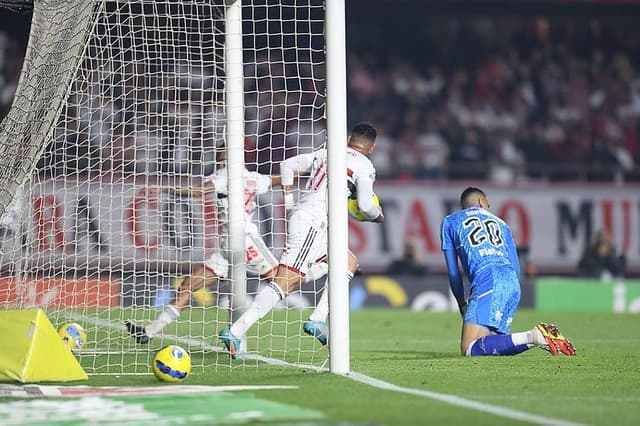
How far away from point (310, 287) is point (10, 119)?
435 inches

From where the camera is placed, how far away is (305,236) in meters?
10.3

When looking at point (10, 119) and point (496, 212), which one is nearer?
point (10, 119)

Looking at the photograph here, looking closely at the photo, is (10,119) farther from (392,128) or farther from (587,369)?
(392,128)

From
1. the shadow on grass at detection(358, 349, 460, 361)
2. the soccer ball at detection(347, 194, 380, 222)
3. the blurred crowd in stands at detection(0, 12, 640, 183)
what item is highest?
the blurred crowd in stands at detection(0, 12, 640, 183)

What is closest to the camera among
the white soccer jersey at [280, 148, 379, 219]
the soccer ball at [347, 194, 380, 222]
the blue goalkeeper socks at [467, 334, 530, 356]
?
the soccer ball at [347, 194, 380, 222]

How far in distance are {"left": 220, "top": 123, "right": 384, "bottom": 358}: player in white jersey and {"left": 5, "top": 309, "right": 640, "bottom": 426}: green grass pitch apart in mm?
400

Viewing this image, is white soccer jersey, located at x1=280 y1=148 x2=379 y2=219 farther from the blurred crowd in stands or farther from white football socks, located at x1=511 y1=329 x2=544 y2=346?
the blurred crowd in stands

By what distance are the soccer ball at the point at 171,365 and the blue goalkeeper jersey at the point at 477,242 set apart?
3.43 m

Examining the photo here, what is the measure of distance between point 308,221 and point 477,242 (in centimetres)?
159

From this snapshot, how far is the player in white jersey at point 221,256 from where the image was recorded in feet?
39.3

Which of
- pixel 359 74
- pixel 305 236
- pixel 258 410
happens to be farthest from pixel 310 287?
pixel 258 410

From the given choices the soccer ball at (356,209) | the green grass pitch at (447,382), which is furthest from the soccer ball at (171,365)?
the soccer ball at (356,209)

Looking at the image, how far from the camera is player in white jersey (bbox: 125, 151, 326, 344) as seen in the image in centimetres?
1198

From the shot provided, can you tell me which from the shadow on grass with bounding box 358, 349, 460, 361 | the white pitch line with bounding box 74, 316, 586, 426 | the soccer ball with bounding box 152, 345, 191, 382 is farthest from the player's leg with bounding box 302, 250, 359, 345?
the soccer ball with bounding box 152, 345, 191, 382
